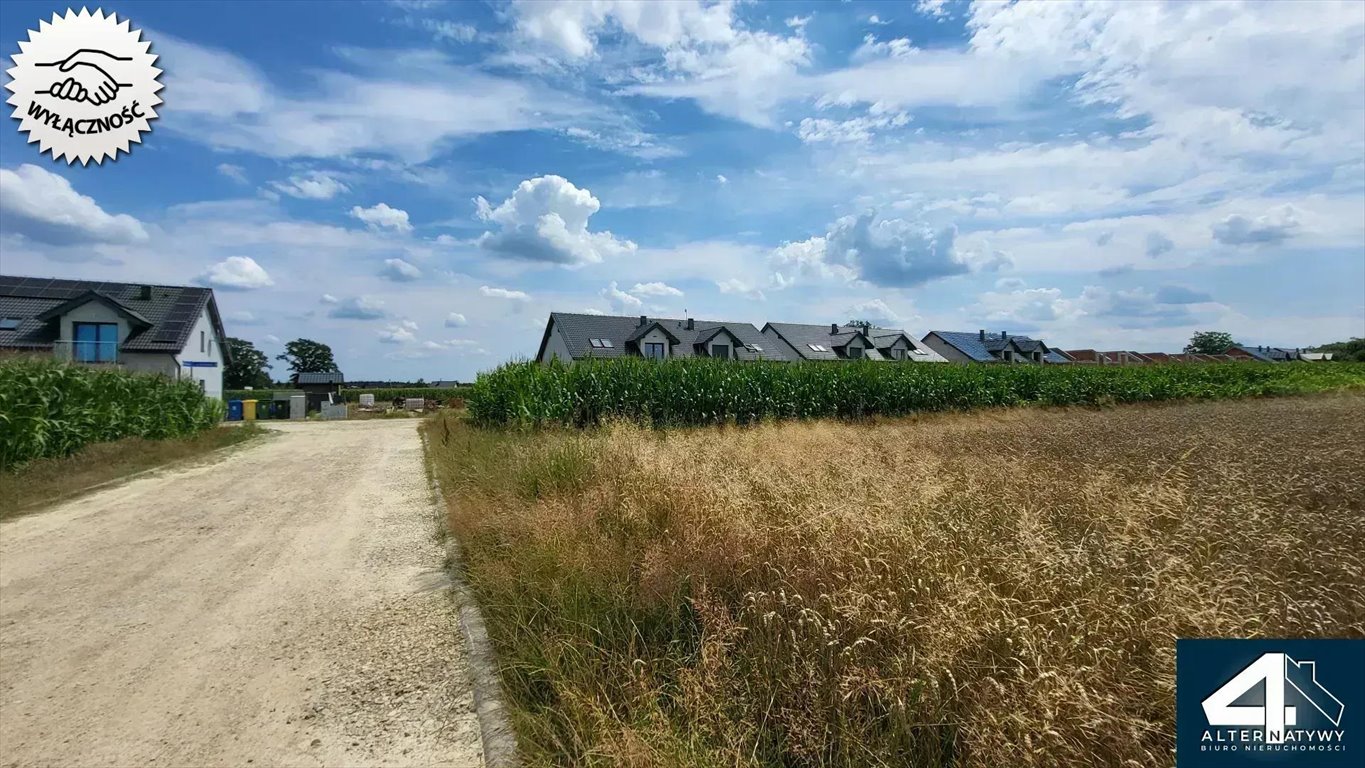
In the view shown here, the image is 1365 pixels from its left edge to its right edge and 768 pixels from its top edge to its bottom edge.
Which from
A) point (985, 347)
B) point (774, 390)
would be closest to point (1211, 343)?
point (985, 347)

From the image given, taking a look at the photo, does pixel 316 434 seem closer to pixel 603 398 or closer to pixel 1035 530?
pixel 603 398

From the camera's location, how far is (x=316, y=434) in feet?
73.9

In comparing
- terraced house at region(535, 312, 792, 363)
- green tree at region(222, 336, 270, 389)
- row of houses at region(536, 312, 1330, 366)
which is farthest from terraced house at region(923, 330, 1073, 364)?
green tree at region(222, 336, 270, 389)

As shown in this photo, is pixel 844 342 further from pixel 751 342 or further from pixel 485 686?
pixel 485 686

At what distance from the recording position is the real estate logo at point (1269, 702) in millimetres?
2021

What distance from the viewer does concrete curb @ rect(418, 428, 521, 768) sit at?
9.04 feet

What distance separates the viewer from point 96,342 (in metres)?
26.0

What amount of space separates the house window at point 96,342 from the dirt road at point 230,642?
81.2ft

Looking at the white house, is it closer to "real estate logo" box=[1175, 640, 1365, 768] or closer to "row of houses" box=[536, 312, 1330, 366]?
"row of houses" box=[536, 312, 1330, 366]

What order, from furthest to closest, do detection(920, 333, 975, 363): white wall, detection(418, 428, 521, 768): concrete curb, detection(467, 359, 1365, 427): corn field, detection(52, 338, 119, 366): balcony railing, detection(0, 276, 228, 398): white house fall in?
detection(920, 333, 975, 363): white wall, detection(0, 276, 228, 398): white house, detection(52, 338, 119, 366): balcony railing, detection(467, 359, 1365, 427): corn field, detection(418, 428, 521, 768): concrete curb

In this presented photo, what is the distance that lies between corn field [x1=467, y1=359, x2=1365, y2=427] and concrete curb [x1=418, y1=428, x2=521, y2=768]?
8171mm

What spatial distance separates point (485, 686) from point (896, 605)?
2.42 meters

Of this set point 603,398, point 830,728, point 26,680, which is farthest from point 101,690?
point 603,398

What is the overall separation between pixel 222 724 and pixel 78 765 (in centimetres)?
56
